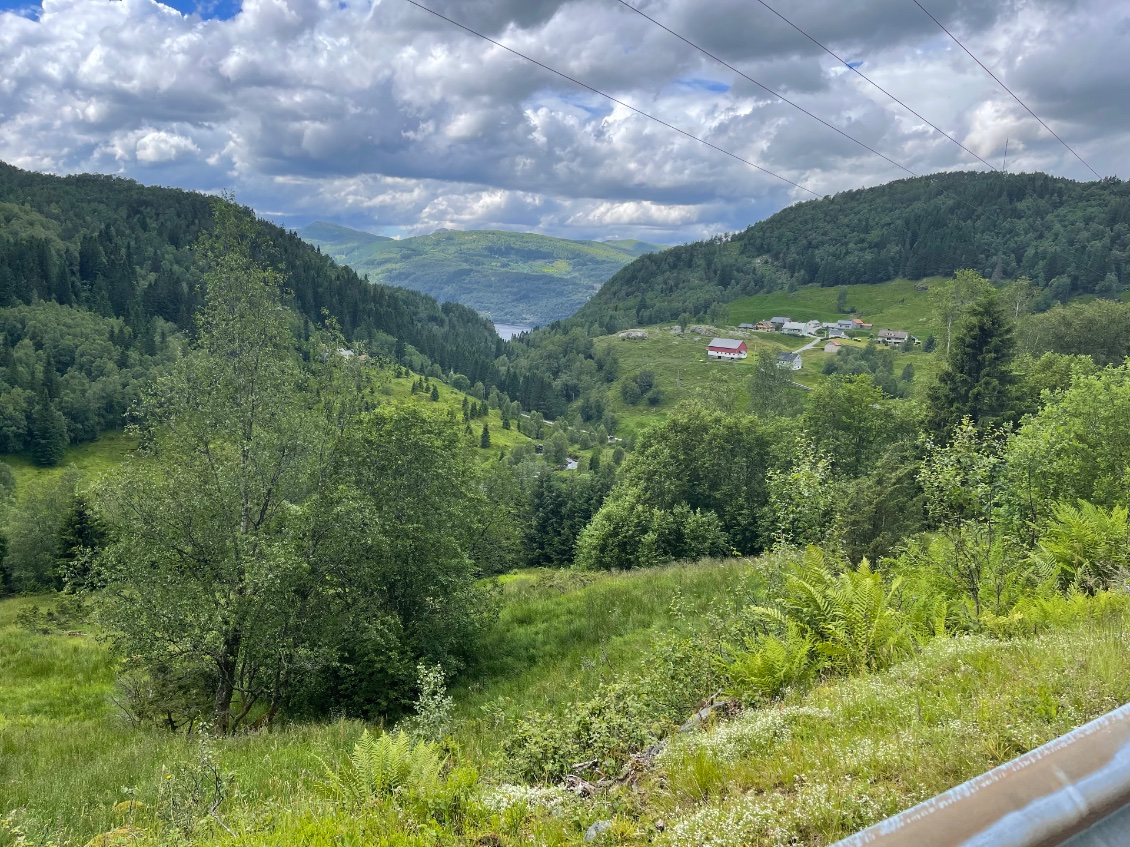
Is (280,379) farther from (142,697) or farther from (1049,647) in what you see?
(1049,647)

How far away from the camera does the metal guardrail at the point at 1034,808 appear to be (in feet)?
6.77

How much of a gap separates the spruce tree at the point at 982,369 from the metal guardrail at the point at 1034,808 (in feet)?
156

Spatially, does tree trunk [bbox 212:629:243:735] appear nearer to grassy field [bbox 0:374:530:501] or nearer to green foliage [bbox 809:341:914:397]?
grassy field [bbox 0:374:530:501]

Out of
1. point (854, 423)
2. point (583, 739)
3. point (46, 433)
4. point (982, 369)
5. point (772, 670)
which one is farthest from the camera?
point (46, 433)

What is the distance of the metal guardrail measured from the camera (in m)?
2.06

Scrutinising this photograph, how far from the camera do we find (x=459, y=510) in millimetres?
19922

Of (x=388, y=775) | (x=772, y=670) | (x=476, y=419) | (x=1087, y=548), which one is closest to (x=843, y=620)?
(x=772, y=670)

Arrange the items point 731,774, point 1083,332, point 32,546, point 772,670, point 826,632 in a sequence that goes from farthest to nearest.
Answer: point 32,546 → point 1083,332 → point 826,632 → point 772,670 → point 731,774

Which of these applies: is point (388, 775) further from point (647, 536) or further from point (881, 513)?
point (647, 536)

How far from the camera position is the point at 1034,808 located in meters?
2.12

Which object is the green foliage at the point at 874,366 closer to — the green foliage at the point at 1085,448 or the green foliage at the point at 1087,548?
the green foliage at the point at 1085,448

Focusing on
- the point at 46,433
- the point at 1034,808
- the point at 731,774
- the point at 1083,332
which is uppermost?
the point at 1083,332

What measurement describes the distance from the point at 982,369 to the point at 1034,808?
167 feet

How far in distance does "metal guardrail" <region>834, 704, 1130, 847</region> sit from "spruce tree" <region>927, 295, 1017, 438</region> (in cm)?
4754
